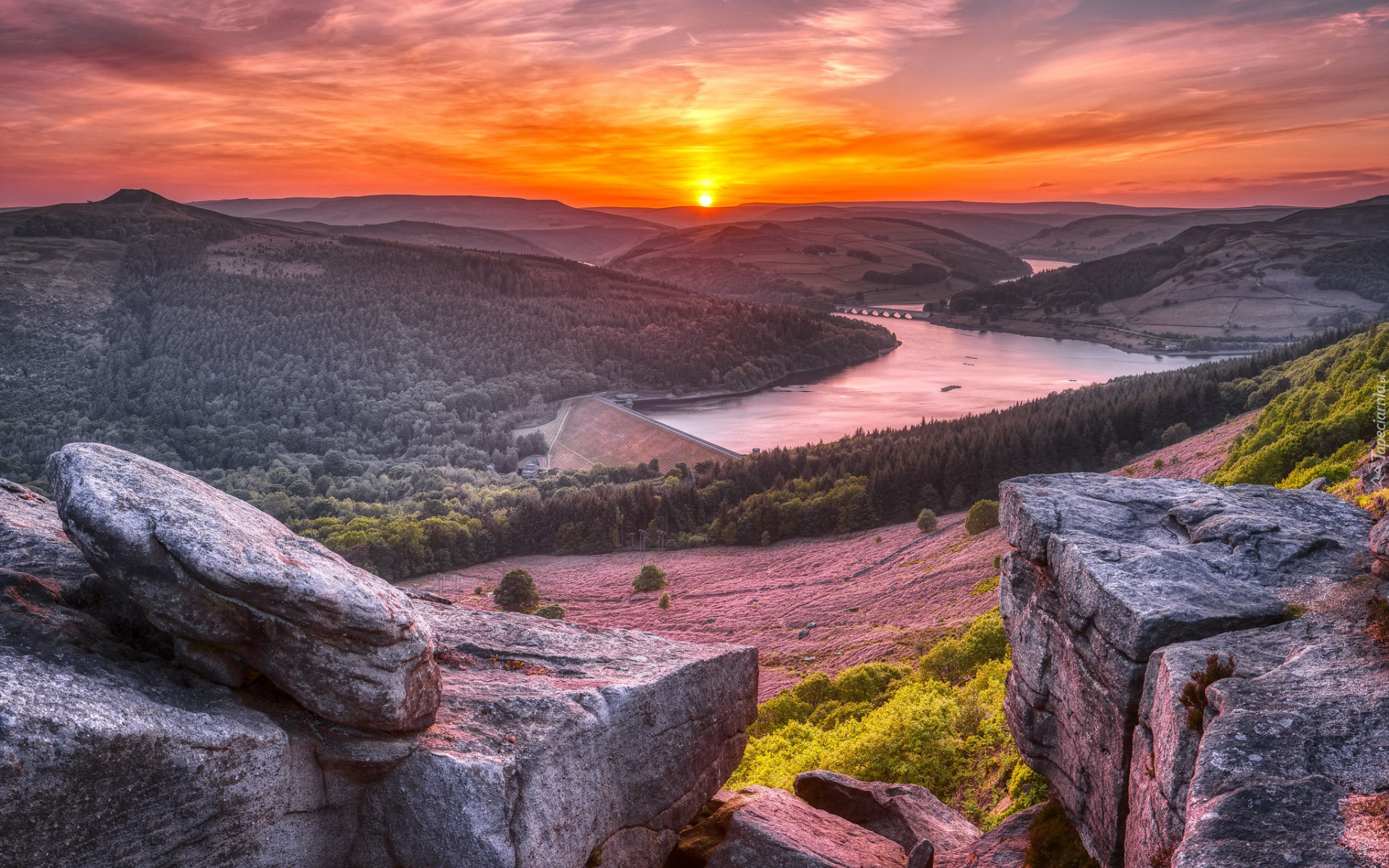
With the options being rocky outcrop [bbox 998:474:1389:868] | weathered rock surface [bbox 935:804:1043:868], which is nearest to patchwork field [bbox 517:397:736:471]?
weathered rock surface [bbox 935:804:1043:868]

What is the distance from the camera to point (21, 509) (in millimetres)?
13289

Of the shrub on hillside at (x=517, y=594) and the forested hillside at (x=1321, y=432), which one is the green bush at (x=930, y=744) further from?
the shrub on hillside at (x=517, y=594)

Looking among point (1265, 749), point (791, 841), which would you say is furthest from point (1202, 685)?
point (791, 841)

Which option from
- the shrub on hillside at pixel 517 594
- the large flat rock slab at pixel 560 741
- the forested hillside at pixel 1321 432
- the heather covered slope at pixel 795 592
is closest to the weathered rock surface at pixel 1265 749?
the forested hillside at pixel 1321 432

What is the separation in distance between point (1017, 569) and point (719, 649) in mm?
5741

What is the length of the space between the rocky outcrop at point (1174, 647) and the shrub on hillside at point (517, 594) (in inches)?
2055

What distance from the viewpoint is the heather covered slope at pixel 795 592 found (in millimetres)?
43656

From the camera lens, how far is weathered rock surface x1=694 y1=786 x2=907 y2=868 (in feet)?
45.3

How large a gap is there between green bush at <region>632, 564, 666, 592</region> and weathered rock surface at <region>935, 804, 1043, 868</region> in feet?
190

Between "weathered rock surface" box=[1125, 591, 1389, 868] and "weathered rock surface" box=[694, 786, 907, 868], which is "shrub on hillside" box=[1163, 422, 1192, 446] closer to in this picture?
"weathered rock surface" box=[694, 786, 907, 868]

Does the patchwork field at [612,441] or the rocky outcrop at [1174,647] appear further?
the patchwork field at [612,441]

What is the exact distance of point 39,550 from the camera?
1183 centimetres

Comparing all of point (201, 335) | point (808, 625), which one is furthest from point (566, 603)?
point (201, 335)

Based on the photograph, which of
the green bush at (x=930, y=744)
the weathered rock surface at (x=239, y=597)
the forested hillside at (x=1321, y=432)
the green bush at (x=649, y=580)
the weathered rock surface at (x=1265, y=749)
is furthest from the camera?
the green bush at (x=649, y=580)
